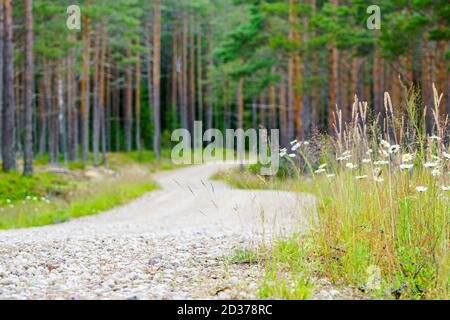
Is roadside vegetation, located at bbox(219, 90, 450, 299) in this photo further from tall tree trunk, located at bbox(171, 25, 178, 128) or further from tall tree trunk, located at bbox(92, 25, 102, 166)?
tall tree trunk, located at bbox(171, 25, 178, 128)

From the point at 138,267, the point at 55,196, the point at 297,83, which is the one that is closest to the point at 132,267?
the point at 138,267

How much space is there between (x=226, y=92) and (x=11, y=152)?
2521 cm

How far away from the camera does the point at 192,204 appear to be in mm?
14055

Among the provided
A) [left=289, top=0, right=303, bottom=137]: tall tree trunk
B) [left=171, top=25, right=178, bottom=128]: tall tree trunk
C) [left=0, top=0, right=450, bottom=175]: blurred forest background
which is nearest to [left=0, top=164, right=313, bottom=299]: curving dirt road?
[left=0, top=0, right=450, bottom=175]: blurred forest background

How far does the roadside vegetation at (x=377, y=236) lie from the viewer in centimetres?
382

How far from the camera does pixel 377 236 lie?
436 cm

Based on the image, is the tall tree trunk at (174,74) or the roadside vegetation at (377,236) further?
the tall tree trunk at (174,74)

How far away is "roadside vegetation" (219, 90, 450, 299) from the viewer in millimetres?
3824

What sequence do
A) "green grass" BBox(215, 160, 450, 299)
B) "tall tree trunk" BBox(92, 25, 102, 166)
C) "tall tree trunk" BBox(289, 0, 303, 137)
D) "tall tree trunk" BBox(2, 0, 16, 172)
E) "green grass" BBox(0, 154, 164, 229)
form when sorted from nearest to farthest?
"green grass" BBox(215, 160, 450, 299) < "green grass" BBox(0, 154, 164, 229) < "tall tree trunk" BBox(2, 0, 16, 172) < "tall tree trunk" BBox(289, 0, 303, 137) < "tall tree trunk" BBox(92, 25, 102, 166)

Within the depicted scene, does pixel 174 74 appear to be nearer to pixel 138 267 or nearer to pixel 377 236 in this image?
pixel 138 267

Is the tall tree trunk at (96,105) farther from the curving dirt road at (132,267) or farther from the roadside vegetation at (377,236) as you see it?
the roadside vegetation at (377,236)

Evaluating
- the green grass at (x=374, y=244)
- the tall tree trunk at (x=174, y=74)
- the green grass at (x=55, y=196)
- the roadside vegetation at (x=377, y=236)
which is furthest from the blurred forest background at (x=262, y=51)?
the green grass at (x=55, y=196)

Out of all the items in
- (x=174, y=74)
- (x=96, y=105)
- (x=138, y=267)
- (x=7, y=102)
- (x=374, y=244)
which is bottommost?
(x=138, y=267)
